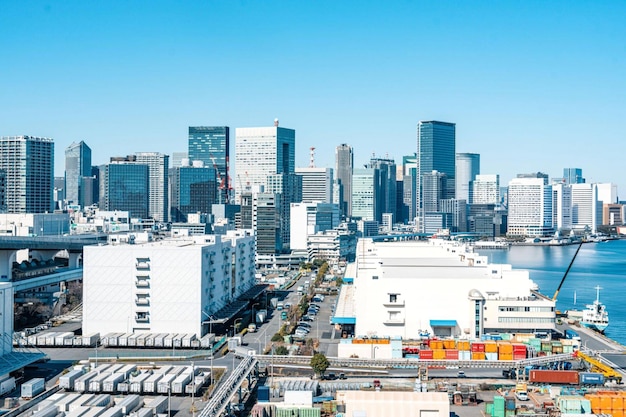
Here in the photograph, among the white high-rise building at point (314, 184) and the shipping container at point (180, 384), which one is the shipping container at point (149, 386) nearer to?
the shipping container at point (180, 384)

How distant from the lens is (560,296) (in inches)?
1002

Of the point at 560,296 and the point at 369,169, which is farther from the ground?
the point at 369,169

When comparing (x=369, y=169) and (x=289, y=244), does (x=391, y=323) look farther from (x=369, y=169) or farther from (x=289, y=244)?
(x=369, y=169)

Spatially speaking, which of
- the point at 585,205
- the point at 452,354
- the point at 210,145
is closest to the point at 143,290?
the point at 452,354

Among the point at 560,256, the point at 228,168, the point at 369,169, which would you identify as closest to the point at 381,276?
the point at 560,256

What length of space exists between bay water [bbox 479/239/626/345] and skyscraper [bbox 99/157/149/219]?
100 ft

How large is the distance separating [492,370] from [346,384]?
3.01m

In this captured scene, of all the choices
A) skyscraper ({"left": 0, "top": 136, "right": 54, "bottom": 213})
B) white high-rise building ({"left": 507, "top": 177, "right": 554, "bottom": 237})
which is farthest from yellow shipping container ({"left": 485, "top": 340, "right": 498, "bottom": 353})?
white high-rise building ({"left": 507, "top": 177, "right": 554, "bottom": 237})

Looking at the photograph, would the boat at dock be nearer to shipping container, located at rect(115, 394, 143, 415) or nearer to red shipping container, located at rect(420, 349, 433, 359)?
red shipping container, located at rect(420, 349, 433, 359)

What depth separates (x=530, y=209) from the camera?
72188 mm

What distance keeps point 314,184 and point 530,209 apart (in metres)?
23.5

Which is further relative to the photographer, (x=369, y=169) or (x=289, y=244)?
(x=369, y=169)

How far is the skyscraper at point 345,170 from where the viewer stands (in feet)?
245

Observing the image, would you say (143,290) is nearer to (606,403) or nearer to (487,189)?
(606,403)
